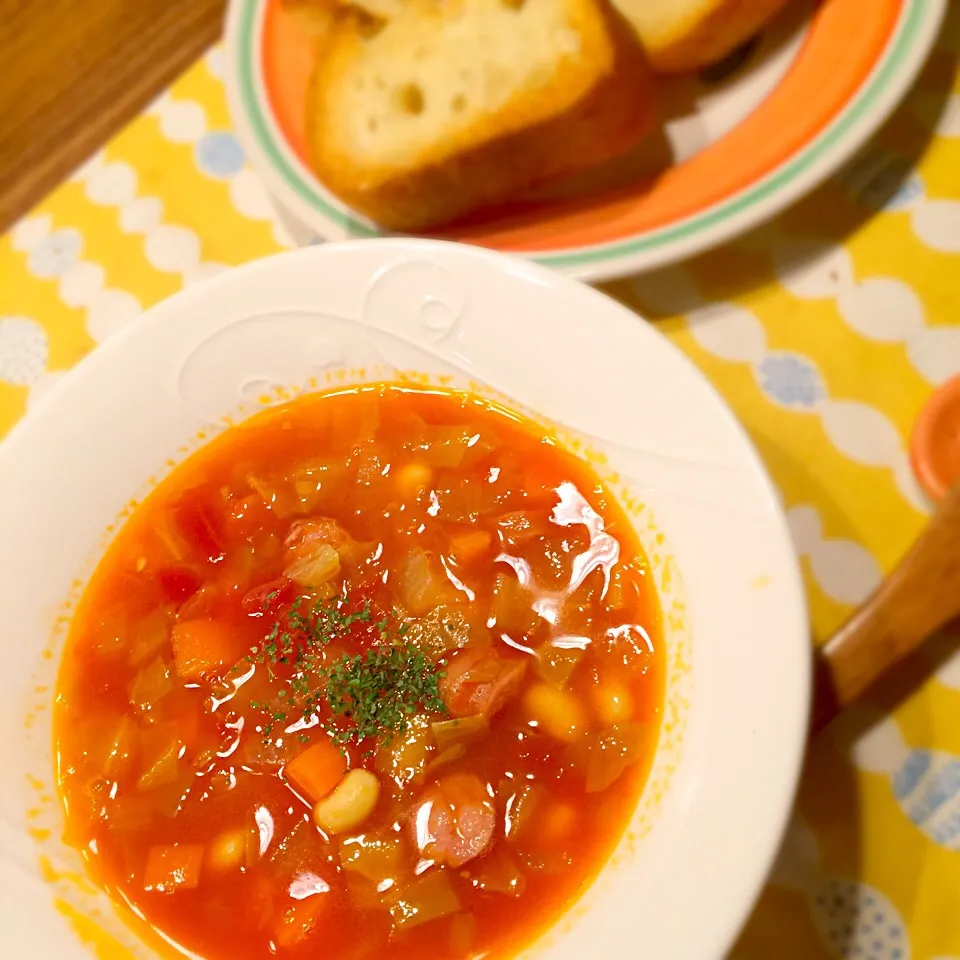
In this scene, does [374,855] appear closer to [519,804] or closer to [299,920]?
[299,920]

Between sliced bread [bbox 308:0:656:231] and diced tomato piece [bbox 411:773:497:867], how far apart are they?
1489mm

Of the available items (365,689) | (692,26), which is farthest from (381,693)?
(692,26)

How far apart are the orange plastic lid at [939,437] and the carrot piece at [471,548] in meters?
1.00

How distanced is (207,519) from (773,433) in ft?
4.37

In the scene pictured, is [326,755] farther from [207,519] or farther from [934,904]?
[934,904]

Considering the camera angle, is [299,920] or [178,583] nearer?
[299,920]

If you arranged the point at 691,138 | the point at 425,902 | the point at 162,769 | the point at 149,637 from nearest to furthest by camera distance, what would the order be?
the point at 425,902 < the point at 162,769 < the point at 149,637 < the point at 691,138

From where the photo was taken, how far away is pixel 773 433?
2131 millimetres

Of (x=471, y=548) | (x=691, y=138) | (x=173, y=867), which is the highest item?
(x=691, y=138)

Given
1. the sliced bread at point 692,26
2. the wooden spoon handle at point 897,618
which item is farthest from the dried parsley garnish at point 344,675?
the sliced bread at point 692,26

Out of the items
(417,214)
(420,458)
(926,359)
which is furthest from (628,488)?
(417,214)

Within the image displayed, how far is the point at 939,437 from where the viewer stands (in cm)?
203

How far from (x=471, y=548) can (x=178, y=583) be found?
0.64 m

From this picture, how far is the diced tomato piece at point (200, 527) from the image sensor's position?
6.31 feet
